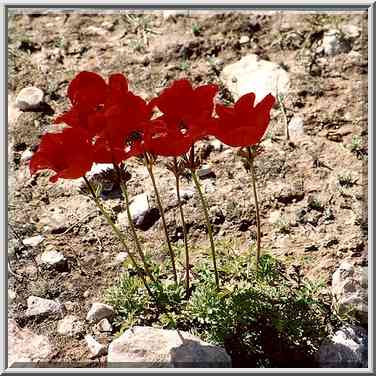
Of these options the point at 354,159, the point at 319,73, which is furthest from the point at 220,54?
the point at 354,159

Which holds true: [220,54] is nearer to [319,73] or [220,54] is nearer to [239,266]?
[319,73]

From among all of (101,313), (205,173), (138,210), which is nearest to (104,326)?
(101,313)

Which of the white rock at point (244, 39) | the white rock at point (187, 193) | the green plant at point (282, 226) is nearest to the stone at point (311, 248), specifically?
the green plant at point (282, 226)

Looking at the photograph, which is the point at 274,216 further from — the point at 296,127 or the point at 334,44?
the point at 334,44

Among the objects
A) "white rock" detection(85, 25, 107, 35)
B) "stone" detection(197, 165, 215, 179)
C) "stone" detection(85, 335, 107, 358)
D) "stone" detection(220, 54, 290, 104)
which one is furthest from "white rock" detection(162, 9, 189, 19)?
"stone" detection(85, 335, 107, 358)

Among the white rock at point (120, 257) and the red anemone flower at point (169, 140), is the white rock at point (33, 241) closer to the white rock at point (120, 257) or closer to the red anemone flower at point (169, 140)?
the white rock at point (120, 257)

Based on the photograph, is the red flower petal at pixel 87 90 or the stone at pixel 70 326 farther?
the stone at pixel 70 326
